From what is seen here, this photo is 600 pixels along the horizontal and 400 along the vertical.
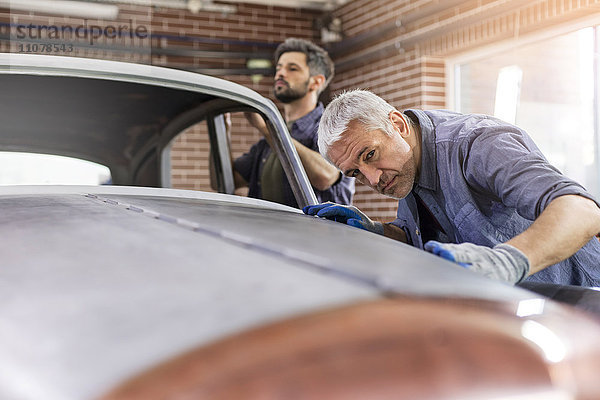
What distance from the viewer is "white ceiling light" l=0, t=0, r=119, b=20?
6.42m

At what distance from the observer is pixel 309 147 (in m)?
3.28

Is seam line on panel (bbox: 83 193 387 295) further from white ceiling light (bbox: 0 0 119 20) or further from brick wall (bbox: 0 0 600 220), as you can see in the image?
white ceiling light (bbox: 0 0 119 20)

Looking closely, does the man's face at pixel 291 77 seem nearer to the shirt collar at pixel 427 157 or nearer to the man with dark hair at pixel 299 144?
the man with dark hair at pixel 299 144

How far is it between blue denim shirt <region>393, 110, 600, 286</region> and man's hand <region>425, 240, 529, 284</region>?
0.78 feet

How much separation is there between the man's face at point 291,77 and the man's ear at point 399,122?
5.51 feet

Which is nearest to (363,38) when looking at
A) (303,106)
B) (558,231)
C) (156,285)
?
(303,106)

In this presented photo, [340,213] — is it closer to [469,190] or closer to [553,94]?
[469,190]

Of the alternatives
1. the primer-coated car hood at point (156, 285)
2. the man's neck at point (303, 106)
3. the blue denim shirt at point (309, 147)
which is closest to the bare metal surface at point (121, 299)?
the primer-coated car hood at point (156, 285)

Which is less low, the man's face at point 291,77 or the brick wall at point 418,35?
the brick wall at point 418,35

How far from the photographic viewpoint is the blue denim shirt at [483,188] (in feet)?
4.54

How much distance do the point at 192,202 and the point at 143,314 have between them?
85 cm

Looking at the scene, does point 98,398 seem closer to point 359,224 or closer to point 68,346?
point 68,346

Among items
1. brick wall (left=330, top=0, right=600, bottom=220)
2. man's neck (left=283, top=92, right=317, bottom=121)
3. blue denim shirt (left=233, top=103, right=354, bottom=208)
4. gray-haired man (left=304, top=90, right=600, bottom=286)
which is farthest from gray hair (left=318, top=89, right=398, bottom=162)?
brick wall (left=330, top=0, right=600, bottom=220)

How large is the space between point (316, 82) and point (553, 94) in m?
2.71
